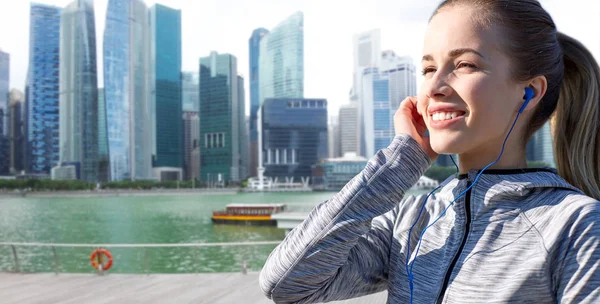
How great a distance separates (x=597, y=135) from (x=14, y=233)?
A: 22560 millimetres

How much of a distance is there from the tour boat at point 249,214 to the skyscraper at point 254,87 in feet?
115

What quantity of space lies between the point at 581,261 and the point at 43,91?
49.1m

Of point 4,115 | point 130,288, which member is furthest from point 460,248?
point 4,115

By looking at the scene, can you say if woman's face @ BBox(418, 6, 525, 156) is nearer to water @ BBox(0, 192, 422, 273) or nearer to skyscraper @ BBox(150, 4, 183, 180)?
water @ BBox(0, 192, 422, 273)

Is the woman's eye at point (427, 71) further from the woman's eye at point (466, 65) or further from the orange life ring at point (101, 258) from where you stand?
the orange life ring at point (101, 258)

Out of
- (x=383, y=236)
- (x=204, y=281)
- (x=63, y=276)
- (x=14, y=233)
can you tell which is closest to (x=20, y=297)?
(x=63, y=276)

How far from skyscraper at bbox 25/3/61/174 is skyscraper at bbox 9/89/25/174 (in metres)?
0.65

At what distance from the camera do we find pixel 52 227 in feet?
66.7

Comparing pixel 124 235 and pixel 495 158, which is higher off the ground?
pixel 495 158

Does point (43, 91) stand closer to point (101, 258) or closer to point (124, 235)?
point (124, 235)

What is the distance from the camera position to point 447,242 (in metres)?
0.49

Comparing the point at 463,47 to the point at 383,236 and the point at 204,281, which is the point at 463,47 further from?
the point at 204,281

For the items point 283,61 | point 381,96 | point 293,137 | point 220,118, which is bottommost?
point 293,137

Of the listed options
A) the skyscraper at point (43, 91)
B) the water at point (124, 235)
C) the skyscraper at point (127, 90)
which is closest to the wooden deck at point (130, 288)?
the water at point (124, 235)
